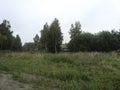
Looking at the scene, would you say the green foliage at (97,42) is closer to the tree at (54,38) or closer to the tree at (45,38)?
the tree at (54,38)

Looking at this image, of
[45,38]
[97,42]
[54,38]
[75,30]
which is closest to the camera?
[97,42]

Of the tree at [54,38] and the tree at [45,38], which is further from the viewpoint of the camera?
the tree at [45,38]

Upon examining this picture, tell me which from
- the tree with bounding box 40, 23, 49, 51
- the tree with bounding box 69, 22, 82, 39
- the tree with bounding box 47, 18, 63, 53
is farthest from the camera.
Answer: the tree with bounding box 69, 22, 82, 39

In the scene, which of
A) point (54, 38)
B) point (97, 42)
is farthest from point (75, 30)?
point (97, 42)

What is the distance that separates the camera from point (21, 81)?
9484mm

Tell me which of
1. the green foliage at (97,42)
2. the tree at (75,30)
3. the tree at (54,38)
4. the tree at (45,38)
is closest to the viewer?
the green foliage at (97,42)

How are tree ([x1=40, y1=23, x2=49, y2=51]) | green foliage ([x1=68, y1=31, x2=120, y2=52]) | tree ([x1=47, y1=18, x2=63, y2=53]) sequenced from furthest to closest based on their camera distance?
tree ([x1=40, y1=23, x2=49, y2=51])
tree ([x1=47, y1=18, x2=63, y2=53])
green foliage ([x1=68, y1=31, x2=120, y2=52])

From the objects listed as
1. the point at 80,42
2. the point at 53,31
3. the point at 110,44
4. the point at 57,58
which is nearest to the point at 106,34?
the point at 110,44

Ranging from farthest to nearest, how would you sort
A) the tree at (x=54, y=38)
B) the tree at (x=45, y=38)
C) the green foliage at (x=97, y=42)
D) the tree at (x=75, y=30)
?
1. the tree at (x=75, y=30)
2. the tree at (x=45, y=38)
3. the tree at (x=54, y=38)
4. the green foliage at (x=97, y=42)

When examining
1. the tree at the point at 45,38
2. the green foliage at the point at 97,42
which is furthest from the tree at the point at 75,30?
the green foliage at the point at 97,42

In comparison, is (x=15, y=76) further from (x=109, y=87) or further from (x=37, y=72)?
(x=109, y=87)

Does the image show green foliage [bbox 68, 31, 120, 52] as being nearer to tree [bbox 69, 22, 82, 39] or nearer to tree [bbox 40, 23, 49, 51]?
tree [bbox 40, 23, 49, 51]

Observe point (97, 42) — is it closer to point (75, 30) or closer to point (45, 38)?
point (45, 38)

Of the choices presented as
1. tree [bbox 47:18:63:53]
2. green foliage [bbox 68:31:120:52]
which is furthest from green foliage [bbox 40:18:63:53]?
green foliage [bbox 68:31:120:52]
